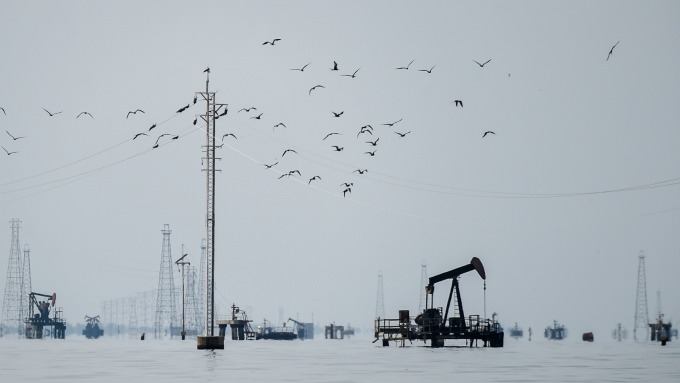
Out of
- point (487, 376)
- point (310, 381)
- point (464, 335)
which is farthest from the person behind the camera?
point (464, 335)

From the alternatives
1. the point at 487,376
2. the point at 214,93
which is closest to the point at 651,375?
the point at 487,376

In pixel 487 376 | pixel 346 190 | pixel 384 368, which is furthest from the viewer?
pixel 346 190

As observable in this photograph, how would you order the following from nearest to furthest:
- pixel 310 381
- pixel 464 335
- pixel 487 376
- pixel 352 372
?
pixel 310 381 → pixel 487 376 → pixel 352 372 → pixel 464 335

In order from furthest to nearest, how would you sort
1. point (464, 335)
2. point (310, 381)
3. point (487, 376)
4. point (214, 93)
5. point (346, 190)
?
point (464, 335)
point (214, 93)
point (346, 190)
point (487, 376)
point (310, 381)

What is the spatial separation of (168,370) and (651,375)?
2602 cm

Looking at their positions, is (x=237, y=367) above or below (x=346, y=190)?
below

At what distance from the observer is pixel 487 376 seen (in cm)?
5647

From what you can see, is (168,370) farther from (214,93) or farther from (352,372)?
(214,93)

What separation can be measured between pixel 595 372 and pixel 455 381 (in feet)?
42.1

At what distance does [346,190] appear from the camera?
86.8 metres

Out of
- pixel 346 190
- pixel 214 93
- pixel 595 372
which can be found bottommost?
pixel 595 372

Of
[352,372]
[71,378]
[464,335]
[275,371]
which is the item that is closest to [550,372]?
[352,372]

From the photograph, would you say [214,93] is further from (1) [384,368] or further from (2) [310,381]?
(2) [310,381]

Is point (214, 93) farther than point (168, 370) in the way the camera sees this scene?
Yes
